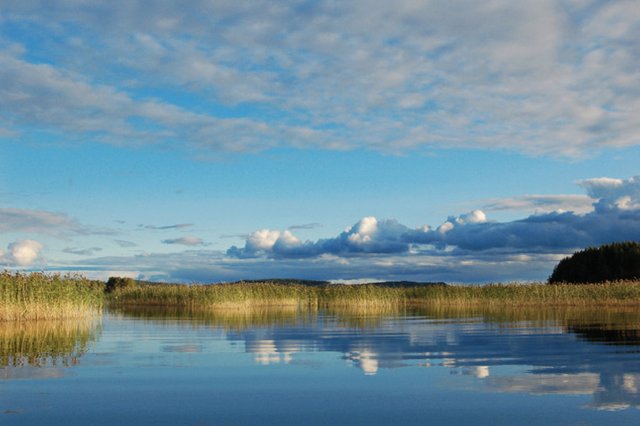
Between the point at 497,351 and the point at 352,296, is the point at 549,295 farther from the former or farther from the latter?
the point at 497,351

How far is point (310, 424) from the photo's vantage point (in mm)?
8008

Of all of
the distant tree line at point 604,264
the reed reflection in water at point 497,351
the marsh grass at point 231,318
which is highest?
the distant tree line at point 604,264

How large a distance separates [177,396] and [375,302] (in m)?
40.9

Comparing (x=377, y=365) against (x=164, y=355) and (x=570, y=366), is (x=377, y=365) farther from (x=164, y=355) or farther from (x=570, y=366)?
(x=164, y=355)

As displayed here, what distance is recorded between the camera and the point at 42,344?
18.4 meters

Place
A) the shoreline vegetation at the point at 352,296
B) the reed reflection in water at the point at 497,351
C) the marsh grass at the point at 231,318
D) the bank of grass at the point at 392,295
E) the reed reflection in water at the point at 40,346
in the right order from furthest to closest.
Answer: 1. the bank of grass at the point at 392,295
2. the shoreline vegetation at the point at 352,296
3. the marsh grass at the point at 231,318
4. the reed reflection in water at the point at 40,346
5. the reed reflection in water at the point at 497,351

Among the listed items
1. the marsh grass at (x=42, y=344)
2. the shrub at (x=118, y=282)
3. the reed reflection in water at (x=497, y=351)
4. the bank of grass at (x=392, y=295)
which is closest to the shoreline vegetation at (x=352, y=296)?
the bank of grass at (x=392, y=295)

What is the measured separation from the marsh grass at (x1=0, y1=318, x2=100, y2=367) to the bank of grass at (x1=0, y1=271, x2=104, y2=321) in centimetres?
169

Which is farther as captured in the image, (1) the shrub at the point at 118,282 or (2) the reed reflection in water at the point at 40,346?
(1) the shrub at the point at 118,282

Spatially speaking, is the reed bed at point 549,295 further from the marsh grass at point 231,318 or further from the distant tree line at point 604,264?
the distant tree line at point 604,264

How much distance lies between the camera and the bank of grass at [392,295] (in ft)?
159

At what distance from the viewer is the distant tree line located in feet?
282

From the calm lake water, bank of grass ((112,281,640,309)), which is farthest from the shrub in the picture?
the calm lake water

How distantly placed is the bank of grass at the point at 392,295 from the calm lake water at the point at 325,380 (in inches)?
1132
